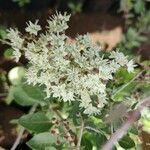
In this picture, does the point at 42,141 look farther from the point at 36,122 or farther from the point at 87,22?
the point at 87,22

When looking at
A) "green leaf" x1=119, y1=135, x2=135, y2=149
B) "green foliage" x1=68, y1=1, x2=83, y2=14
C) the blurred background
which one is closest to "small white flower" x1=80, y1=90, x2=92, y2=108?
"green leaf" x1=119, y1=135, x2=135, y2=149

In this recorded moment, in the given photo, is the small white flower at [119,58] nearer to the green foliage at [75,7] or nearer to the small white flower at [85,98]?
the small white flower at [85,98]

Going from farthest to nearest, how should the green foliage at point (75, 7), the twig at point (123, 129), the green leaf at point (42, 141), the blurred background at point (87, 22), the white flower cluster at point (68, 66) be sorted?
the green foliage at point (75, 7) < the blurred background at point (87, 22) < the green leaf at point (42, 141) < the white flower cluster at point (68, 66) < the twig at point (123, 129)

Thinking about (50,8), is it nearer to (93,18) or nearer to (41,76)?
(93,18)

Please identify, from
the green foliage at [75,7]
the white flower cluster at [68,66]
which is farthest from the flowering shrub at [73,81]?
the green foliage at [75,7]

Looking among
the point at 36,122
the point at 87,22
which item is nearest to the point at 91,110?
the point at 36,122
